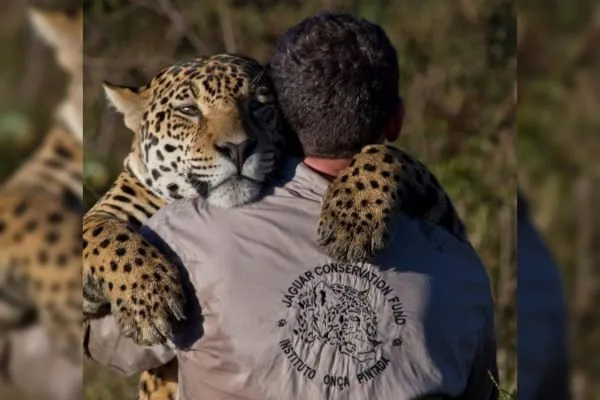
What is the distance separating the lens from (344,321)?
8.61 feet

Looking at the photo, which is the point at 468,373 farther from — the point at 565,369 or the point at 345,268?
the point at 565,369

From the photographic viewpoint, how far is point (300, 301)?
2.57 m

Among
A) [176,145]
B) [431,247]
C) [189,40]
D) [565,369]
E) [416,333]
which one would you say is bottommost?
[565,369]

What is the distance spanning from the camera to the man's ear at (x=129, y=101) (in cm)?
285

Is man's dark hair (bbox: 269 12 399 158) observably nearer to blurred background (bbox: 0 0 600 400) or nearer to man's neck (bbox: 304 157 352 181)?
man's neck (bbox: 304 157 352 181)

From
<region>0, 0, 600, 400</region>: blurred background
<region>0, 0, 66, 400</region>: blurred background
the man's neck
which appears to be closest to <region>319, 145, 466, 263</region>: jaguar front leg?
the man's neck

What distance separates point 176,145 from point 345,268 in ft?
1.49

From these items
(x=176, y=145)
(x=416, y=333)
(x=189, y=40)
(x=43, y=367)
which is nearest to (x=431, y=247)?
(x=416, y=333)

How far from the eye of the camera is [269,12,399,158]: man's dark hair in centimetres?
261

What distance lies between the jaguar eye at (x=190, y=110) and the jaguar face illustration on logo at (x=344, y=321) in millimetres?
457

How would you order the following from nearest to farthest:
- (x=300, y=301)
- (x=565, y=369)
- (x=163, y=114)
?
(x=300, y=301)
(x=163, y=114)
(x=565, y=369)

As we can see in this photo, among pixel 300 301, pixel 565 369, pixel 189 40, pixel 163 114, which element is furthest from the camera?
pixel 565 369

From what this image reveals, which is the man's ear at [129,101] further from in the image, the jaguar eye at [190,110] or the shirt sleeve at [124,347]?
the shirt sleeve at [124,347]

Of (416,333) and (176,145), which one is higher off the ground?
(176,145)
